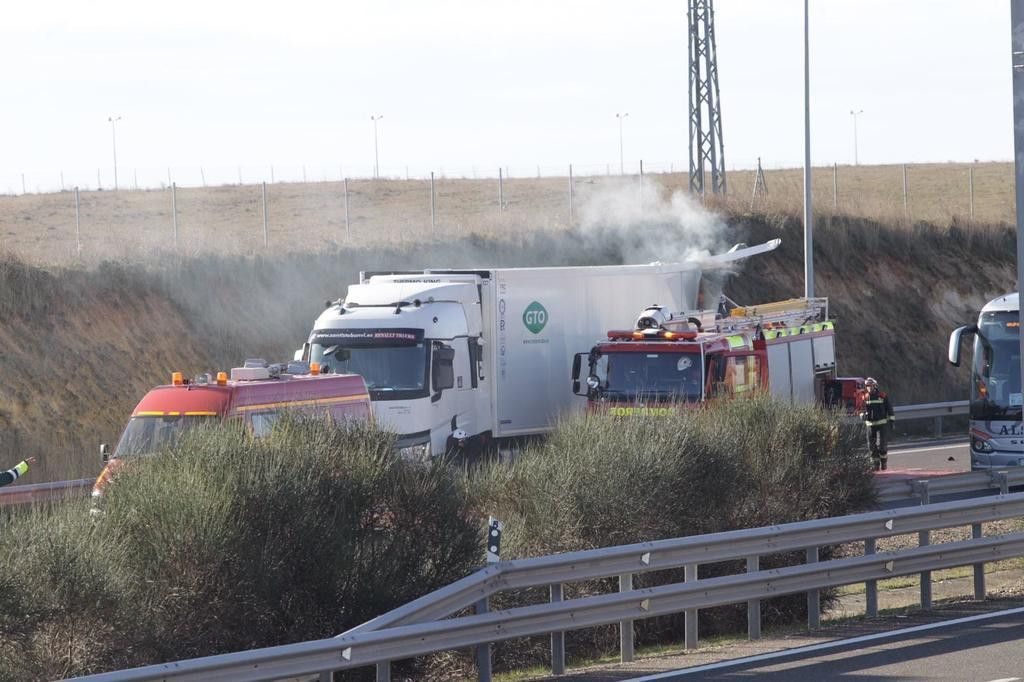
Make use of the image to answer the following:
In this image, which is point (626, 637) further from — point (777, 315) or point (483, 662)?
point (777, 315)

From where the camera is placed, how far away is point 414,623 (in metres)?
9.36

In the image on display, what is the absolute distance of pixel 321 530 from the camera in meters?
10.3

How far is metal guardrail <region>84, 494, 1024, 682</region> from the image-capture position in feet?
27.6

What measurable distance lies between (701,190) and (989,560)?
29.6 meters

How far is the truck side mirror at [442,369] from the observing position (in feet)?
66.5

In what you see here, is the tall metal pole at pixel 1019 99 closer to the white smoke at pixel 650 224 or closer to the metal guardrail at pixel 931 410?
the metal guardrail at pixel 931 410

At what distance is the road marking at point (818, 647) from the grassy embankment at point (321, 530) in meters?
1.80

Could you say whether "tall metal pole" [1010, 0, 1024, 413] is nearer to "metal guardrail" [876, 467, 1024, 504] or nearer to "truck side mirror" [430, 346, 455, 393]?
"metal guardrail" [876, 467, 1024, 504]

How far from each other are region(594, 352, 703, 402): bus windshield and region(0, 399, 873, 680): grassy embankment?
17.8 feet

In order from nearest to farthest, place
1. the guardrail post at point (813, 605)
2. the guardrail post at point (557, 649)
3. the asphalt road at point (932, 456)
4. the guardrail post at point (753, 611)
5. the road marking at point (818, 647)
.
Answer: the road marking at point (818, 647), the guardrail post at point (557, 649), the guardrail post at point (753, 611), the guardrail post at point (813, 605), the asphalt road at point (932, 456)

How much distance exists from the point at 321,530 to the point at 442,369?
10.1 meters

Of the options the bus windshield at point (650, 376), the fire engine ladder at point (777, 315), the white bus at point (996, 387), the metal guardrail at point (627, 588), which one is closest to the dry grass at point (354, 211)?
the fire engine ladder at point (777, 315)

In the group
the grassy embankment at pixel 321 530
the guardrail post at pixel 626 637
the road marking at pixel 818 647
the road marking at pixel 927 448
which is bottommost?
the road marking at pixel 927 448

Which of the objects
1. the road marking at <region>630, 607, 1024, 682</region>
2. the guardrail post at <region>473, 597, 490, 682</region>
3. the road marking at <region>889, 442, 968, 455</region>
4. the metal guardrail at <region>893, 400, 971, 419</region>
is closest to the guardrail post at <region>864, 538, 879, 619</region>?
the road marking at <region>630, 607, 1024, 682</region>
